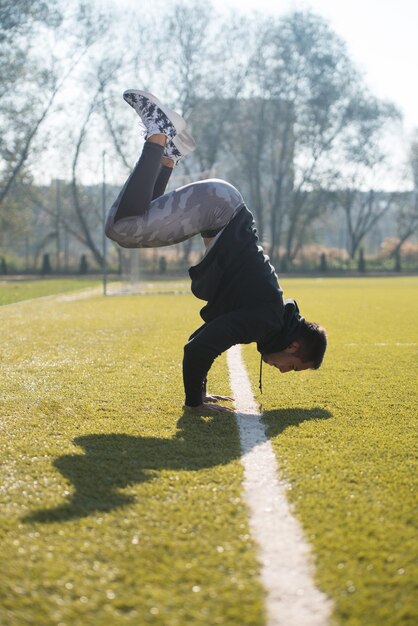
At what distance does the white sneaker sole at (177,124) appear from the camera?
14.5 feet

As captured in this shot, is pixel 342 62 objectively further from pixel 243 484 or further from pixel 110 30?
pixel 243 484

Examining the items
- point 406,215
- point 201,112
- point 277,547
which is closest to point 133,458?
point 277,547

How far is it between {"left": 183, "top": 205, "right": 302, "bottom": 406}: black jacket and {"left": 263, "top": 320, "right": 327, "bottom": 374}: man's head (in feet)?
0.13

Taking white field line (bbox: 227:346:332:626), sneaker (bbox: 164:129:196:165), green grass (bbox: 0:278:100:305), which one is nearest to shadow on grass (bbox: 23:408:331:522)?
white field line (bbox: 227:346:332:626)

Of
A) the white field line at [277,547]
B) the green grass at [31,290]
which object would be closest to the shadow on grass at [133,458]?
the white field line at [277,547]

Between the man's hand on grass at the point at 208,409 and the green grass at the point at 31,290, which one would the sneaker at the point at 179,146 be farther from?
the green grass at the point at 31,290

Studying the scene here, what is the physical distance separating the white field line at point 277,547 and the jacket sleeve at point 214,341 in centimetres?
65

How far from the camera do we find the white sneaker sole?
4.43m

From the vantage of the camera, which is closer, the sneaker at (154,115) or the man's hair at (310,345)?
the man's hair at (310,345)

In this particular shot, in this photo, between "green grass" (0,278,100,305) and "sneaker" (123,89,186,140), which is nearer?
"sneaker" (123,89,186,140)

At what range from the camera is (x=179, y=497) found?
2.44 m

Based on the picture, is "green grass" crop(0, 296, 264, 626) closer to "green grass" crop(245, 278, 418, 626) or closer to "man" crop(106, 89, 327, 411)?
"green grass" crop(245, 278, 418, 626)

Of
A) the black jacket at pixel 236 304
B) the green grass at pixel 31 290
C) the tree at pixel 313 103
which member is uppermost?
the tree at pixel 313 103

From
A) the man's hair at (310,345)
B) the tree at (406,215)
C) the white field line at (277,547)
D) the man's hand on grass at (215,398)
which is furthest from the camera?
the tree at (406,215)
